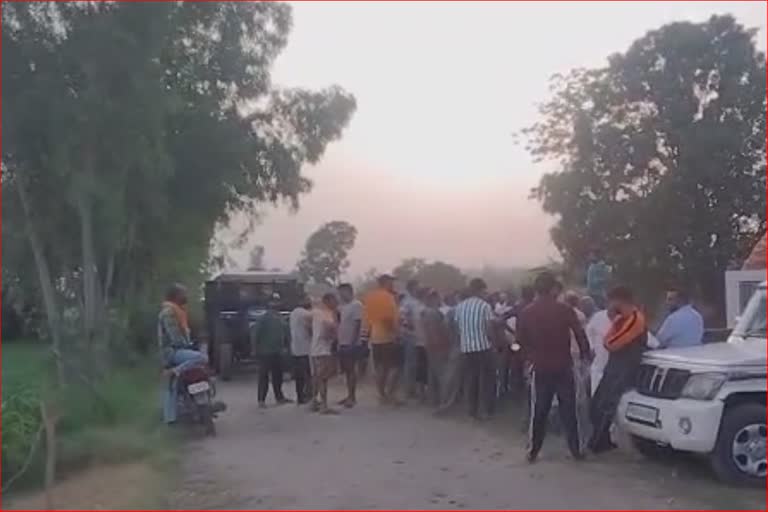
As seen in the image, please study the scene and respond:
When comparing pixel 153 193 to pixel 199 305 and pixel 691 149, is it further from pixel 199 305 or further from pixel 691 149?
pixel 691 149

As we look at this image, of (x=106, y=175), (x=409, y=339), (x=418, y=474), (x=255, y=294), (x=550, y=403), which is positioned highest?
(x=106, y=175)

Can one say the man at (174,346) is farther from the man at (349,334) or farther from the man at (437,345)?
the man at (437,345)

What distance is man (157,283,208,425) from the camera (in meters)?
13.6

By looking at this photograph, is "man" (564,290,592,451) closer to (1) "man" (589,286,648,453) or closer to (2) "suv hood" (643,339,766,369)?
(1) "man" (589,286,648,453)

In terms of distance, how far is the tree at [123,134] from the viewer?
1600cm

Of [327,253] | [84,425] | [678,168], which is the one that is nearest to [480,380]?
[84,425]

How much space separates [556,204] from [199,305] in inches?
510

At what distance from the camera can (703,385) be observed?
10031mm

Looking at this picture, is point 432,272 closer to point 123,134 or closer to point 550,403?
point 123,134

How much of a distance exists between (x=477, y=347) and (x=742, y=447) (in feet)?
15.6

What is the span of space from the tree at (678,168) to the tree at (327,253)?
6.81 metres

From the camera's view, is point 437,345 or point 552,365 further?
point 437,345

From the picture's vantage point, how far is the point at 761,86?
34.9m

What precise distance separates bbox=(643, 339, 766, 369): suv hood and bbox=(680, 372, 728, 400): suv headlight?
101 millimetres
